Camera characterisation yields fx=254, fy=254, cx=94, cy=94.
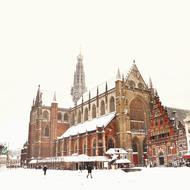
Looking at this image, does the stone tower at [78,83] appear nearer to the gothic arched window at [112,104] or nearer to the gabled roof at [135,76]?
the gothic arched window at [112,104]

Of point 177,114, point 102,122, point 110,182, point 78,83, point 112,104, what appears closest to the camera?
point 110,182

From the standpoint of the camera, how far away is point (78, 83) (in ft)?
338

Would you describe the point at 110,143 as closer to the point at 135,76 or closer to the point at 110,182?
the point at 135,76

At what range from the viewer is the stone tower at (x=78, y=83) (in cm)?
9981

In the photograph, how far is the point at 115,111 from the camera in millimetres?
62125

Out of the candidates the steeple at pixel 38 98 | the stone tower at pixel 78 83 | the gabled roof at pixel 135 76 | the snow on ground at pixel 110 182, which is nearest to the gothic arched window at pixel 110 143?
the gabled roof at pixel 135 76

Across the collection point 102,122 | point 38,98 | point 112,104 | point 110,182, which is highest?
point 38,98

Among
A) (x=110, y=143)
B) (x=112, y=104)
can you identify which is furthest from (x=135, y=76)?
(x=110, y=143)

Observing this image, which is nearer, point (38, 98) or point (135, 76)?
point (135, 76)

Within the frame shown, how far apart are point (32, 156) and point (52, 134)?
984cm

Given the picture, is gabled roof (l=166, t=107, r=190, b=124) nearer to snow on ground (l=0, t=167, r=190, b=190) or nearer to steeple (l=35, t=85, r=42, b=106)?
snow on ground (l=0, t=167, r=190, b=190)

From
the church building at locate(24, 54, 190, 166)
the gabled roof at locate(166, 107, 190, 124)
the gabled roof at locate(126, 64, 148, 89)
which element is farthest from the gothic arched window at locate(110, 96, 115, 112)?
the gabled roof at locate(166, 107, 190, 124)

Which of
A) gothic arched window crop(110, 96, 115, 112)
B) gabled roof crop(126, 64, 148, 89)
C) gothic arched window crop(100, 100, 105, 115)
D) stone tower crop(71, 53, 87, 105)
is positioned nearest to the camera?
gothic arched window crop(110, 96, 115, 112)

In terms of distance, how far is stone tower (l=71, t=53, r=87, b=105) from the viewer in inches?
3930
